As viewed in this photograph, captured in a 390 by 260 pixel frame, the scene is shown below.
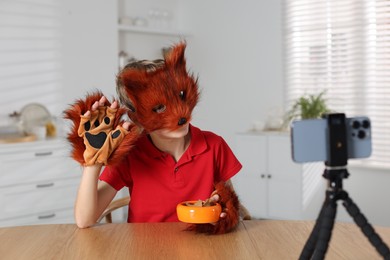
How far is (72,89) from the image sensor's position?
4883mm

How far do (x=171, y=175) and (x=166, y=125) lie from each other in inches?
12.2

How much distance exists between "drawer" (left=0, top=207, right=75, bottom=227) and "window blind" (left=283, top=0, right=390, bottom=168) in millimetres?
2219

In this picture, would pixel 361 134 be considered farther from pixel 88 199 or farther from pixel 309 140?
pixel 88 199

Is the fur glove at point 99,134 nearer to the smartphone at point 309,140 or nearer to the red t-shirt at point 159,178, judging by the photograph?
the red t-shirt at point 159,178

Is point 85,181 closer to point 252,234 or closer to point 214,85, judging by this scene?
point 252,234

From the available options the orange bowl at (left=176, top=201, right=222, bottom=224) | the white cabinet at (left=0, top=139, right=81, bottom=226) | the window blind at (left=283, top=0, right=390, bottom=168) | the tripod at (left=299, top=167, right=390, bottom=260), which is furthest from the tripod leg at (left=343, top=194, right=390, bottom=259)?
the window blind at (left=283, top=0, right=390, bottom=168)

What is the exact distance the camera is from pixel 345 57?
4.94 m

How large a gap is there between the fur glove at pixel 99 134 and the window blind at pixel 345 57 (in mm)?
3556

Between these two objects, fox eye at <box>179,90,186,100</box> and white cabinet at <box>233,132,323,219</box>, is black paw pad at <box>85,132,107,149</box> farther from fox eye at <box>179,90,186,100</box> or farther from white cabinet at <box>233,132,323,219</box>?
white cabinet at <box>233,132,323,219</box>

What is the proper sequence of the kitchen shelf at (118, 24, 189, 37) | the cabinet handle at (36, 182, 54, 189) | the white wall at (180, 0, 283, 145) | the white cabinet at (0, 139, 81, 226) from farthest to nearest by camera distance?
the white wall at (180, 0, 283, 145) → the kitchen shelf at (118, 24, 189, 37) → the cabinet handle at (36, 182, 54, 189) → the white cabinet at (0, 139, 81, 226)

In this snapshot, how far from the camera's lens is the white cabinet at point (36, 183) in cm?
415

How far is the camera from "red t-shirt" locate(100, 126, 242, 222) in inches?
74.1

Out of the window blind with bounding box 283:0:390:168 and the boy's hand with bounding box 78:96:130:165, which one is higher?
the window blind with bounding box 283:0:390:168

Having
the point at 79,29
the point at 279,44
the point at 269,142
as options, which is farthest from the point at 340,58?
the point at 79,29
